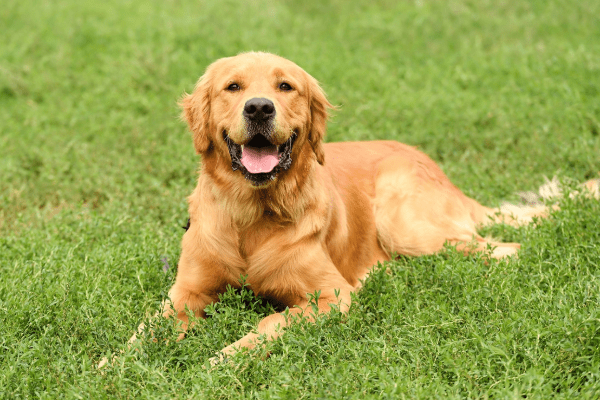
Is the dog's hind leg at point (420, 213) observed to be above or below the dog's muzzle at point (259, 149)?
below

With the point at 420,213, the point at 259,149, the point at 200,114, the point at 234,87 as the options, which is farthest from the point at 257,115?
the point at 420,213

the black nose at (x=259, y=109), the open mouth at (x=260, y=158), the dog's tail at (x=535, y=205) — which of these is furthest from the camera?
the dog's tail at (x=535, y=205)

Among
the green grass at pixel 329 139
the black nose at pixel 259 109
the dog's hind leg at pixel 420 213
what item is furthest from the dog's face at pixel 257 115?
the dog's hind leg at pixel 420 213

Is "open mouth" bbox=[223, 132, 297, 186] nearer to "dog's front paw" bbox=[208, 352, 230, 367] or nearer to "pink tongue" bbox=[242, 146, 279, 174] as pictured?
"pink tongue" bbox=[242, 146, 279, 174]

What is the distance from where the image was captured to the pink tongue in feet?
11.2

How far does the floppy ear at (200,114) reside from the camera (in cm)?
366

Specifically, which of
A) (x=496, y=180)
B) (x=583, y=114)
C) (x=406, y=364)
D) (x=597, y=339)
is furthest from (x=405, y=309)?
(x=583, y=114)

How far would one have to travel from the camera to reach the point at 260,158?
11.3 feet

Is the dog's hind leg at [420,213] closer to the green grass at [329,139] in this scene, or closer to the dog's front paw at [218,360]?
the green grass at [329,139]

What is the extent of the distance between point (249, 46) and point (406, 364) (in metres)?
5.63

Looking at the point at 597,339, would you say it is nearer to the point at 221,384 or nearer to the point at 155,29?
the point at 221,384

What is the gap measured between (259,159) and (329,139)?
2.99 metres

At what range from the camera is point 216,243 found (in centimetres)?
357

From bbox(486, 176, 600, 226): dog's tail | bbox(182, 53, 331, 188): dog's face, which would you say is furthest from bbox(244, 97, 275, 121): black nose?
bbox(486, 176, 600, 226): dog's tail
